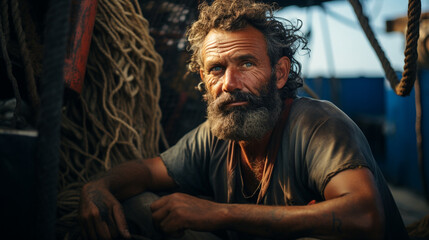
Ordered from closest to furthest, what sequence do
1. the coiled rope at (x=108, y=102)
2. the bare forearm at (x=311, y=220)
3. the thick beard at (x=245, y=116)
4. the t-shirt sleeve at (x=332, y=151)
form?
1. the bare forearm at (x=311, y=220)
2. the t-shirt sleeve at (x=332, y=151)
3. the thick beard at (x=245, y=116)
4. the coiled rope at (x=108, y=102)

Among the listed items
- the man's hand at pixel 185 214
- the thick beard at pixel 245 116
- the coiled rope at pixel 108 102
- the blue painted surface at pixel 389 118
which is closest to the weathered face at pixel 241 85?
the thick beard at pixel 245 116

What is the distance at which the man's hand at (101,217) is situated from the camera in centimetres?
148

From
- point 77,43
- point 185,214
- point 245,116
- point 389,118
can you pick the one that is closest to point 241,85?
point 245,116

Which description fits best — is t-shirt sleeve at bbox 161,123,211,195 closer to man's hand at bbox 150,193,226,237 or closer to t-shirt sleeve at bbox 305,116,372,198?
man's hand at bbox 150,193,226,237

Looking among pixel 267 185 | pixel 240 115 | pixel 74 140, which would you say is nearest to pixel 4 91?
pixel 74 140

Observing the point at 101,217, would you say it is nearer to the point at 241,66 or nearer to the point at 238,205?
the point at 238,205

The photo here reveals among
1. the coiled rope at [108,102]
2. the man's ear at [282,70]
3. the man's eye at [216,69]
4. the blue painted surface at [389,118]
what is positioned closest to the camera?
the man's eye at [216,69]

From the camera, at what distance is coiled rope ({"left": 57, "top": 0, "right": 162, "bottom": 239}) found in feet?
6.90

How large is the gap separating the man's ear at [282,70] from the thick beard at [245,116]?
22 centimetres

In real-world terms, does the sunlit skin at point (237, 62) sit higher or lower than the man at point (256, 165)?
higher

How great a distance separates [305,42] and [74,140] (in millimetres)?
1773

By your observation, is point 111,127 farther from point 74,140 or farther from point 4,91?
point 4,91

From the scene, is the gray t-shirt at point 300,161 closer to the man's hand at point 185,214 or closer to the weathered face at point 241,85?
the weathered face at point 241,85

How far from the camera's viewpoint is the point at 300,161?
4.81ft
